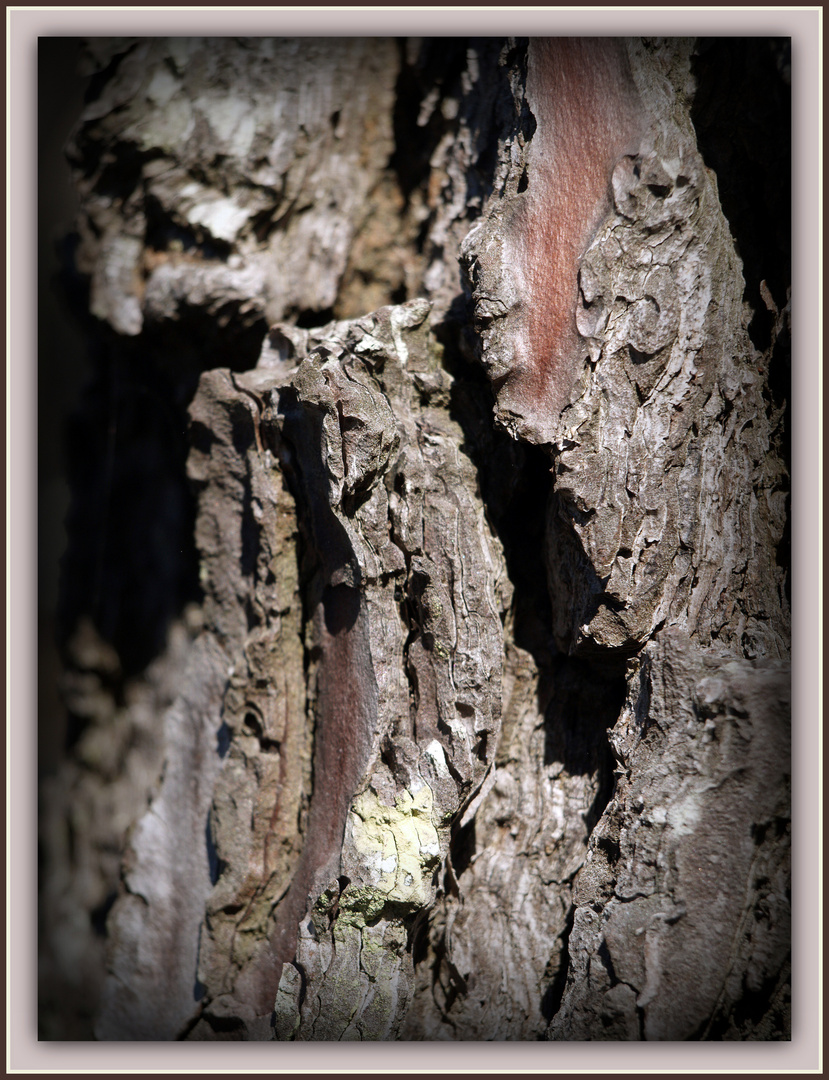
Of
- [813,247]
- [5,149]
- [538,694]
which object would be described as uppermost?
[5,149]

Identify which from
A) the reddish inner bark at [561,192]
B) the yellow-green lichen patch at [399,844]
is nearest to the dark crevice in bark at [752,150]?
the reddish inner bark at [561,192]

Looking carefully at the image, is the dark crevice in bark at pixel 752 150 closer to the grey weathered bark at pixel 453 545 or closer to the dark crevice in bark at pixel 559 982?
the grey weathered bark at pixel 453 545

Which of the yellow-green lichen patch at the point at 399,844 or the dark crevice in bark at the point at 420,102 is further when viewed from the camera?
the dark crevice in bark at the point at 420,102

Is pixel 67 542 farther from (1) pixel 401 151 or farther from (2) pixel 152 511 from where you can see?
(1) pixel 401 151

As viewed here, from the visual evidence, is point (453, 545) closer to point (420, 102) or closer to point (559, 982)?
point (559, 982)

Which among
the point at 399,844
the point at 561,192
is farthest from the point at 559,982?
the point at 561,192

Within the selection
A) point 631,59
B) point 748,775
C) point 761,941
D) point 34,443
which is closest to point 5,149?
point 34,443

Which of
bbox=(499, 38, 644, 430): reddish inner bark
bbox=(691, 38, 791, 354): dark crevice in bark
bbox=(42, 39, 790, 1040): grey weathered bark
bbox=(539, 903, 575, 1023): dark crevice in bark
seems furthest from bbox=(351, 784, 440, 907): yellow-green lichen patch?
bbox=(691, 38, 791, 354): dark crevice in bark
